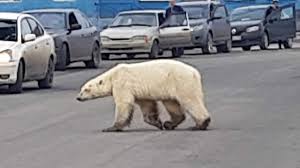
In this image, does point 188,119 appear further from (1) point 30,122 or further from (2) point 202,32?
(2) point 202,32

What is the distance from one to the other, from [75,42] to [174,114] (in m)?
14.0

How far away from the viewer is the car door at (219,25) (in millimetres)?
35562

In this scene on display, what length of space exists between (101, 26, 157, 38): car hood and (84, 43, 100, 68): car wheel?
287 centimetres

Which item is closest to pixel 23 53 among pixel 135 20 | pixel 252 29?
pixel 135 20

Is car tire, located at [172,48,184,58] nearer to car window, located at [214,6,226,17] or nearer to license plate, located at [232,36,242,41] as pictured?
car window, located at [214,6,226,17]

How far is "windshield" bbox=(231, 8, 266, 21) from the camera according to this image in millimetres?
37850

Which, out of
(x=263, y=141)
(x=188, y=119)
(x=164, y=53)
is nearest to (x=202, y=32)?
(x=164, y=53)

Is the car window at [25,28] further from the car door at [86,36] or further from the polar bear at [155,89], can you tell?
the polar bear at [155,89]

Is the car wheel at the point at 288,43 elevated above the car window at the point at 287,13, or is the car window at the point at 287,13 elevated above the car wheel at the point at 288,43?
the car window at the point at 287,13

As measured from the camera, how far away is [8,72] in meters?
19.1

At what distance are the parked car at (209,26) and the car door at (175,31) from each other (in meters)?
0.39

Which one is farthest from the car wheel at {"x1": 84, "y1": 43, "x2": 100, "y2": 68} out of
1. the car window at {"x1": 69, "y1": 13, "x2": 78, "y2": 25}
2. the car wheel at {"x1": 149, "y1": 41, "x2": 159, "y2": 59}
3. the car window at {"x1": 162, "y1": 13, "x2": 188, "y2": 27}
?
the car window at {"x1": 162, "y1": 13, "x2": 188, "y2": 27}

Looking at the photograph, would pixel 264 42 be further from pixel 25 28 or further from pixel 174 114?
pixel 174 114

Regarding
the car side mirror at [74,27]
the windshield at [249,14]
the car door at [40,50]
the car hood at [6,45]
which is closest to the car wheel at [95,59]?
the car side mirror at [74,27]
